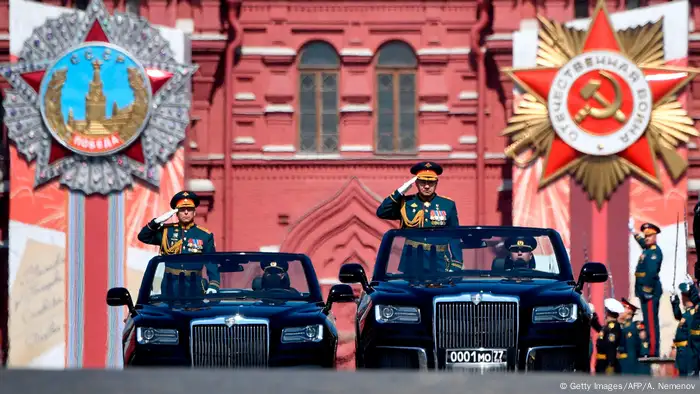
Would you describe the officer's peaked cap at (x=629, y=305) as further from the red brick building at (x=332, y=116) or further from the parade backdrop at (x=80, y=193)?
the parade backdrop at (x=80, y=193)

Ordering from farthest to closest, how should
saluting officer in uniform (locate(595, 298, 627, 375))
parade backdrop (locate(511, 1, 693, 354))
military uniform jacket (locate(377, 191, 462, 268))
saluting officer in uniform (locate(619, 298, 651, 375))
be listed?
parade backdrop (locate(511, 1, 693, 354)) → saluting officer in uniform (locate(619, 298, 651, 375)) → saluting officer in uniform (locate(595, 298, 627, 375)) → military uniform jacket (locate(377, 191, 462, 268))

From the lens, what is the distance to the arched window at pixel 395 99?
24.2 meters

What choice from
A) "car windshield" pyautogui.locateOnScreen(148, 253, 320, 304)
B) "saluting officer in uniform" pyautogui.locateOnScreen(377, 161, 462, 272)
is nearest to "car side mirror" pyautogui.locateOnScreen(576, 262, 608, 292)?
"saluting officer in uniform" pyautogui.locateOnScreen(377, 161, 462, 272)

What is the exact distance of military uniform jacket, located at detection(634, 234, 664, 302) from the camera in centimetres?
2206

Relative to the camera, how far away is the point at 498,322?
11688 mm

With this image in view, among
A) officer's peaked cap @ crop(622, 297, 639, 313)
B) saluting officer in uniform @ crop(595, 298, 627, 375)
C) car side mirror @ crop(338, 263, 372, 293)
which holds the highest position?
car side mirror @ crop(338, 263, 372, 293)

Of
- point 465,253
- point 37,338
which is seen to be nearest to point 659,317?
point 37,338

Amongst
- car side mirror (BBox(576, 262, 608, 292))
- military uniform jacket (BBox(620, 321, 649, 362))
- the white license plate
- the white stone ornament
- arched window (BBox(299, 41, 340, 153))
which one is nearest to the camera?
the white license plate

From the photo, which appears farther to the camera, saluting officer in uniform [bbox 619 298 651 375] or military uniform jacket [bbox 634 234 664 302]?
military uniform jacket [bbox 634 234 664 302]

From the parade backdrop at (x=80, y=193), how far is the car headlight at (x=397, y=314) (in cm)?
1147

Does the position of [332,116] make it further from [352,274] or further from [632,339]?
[352,274]

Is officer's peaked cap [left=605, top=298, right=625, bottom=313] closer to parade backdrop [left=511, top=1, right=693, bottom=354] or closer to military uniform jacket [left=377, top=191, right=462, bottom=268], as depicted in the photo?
parade backdrop [left=511, top=1, right=693, bottom=354]

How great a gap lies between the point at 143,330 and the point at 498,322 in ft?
8.46

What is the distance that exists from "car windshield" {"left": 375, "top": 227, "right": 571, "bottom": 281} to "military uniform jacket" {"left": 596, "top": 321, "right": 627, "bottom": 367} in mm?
7082
